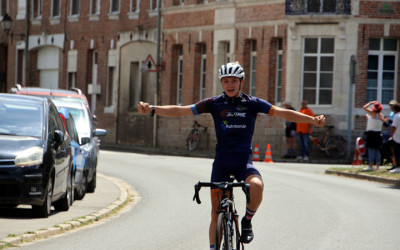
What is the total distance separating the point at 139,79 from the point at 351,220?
31.8 m

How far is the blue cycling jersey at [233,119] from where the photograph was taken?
29.4ft

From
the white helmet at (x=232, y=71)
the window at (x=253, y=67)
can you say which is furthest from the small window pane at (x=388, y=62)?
the white helmet at (x=232, y=71)

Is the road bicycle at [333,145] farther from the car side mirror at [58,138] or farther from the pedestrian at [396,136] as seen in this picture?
the car side mirror at [58,138]

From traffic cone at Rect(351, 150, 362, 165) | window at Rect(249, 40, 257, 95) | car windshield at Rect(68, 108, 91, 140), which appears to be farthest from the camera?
window at Rect(249, 40, 257, 95)

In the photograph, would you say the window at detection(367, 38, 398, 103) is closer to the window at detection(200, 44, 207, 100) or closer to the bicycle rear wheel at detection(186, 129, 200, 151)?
the bicycle rear wheel at detection(186, 129, 200, 151)

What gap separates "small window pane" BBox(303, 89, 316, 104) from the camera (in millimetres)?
35844

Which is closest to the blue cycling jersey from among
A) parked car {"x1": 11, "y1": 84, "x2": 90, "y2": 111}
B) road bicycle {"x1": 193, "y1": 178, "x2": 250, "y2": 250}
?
road bicycle {"x1": 193, "y1": 178, "x2": 250, "y2": 250}

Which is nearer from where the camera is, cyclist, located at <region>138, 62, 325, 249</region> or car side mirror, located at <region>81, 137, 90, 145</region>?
cyclist, located at <region>138, 62, 325, 249</region>

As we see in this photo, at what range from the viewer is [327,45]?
116 feet

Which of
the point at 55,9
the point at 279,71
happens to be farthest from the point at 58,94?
the point at 55,9

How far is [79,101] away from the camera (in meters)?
19.5

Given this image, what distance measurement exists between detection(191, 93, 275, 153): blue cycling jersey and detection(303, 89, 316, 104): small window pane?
88.4 feet

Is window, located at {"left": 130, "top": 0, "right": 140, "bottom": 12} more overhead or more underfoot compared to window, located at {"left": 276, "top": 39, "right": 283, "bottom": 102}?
more overhead

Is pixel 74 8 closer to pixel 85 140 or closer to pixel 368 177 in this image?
pixel 368 177
